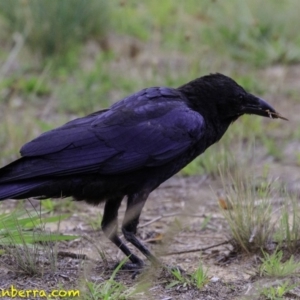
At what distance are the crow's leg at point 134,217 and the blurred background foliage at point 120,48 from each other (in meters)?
2.74

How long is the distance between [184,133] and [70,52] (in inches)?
169

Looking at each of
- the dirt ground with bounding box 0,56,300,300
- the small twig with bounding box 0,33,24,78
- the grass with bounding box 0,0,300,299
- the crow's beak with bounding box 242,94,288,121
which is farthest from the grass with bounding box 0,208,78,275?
the small twig with bounding box 0,33,24,78

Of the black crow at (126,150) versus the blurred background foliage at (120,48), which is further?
the blurred background foliage at (120,48)

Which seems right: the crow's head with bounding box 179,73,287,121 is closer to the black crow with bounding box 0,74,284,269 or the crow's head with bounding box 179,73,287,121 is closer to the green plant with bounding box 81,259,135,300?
the black crow with bounding box 0,74,284,269

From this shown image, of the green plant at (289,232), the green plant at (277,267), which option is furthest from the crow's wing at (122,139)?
the green plant at (277,267)

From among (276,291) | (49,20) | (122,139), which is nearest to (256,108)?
(122,139)

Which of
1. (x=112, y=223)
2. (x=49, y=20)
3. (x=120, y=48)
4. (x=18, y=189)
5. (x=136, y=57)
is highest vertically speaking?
(x=49, y=20)

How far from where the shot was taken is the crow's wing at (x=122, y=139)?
13.8 feet

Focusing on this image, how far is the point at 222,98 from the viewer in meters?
4.65

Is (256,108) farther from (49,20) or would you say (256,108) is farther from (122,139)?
(49,20)

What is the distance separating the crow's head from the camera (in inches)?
183

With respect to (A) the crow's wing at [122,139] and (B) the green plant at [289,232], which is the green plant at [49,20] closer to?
(A) the crow's wing at [122,139]

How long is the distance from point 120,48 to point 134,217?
4609mm

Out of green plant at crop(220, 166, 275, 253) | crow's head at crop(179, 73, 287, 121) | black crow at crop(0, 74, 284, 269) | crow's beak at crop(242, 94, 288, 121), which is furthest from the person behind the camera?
crow's beak at crop(242, 94, 288, 121)
